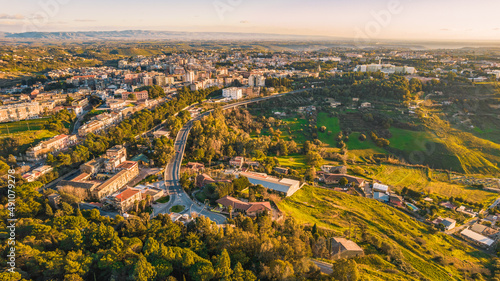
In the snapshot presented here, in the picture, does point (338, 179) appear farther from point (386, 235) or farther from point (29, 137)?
point (29, 137)

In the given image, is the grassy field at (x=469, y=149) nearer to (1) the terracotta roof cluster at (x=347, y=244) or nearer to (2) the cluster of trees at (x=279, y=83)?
(1) the terracotta roof cluster at (x=347, y=244)

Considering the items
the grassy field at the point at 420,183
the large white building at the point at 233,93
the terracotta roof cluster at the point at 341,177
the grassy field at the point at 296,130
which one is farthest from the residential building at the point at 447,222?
the large white building at the point at 233,93

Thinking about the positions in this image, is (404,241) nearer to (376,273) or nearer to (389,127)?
(376,273)

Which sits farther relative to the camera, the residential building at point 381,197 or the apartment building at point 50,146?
the apartment building at point 50,146

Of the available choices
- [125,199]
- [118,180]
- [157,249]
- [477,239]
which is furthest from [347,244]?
[118,180]

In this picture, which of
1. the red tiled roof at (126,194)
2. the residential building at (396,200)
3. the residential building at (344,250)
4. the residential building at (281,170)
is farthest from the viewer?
the residential building at (281,170)

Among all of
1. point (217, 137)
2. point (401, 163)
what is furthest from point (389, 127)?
point (217, 137)
